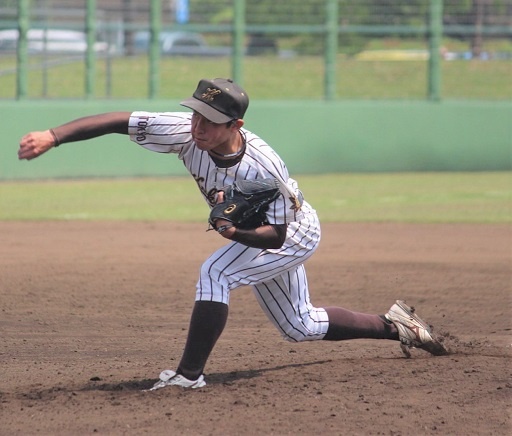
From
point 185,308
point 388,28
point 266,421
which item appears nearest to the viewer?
point 266,421

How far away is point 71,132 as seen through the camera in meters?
4.16

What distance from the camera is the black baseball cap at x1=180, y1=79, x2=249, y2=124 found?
4.03m

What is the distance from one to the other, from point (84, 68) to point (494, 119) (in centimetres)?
655

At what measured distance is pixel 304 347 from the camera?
553 cm

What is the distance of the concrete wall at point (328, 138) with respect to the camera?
1309 centimetres

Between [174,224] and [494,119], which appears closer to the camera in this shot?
[174,224]

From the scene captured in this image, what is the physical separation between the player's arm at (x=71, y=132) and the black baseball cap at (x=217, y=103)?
1.24 feet

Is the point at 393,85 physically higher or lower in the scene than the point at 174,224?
higher

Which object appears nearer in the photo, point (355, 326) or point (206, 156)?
point (206, 156)

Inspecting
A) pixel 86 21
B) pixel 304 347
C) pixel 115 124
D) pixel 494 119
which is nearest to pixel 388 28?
pixel 494 119

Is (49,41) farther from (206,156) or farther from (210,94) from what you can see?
(210,94)

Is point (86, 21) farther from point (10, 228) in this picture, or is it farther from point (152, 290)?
point (152, 290)

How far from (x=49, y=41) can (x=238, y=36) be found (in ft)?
9.09

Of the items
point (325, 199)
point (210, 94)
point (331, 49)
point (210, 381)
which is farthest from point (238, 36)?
point (210, 94)
